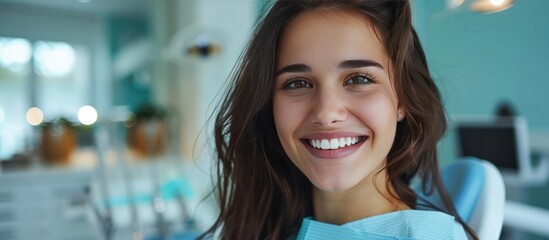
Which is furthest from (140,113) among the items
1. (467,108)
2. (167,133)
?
(467,108)

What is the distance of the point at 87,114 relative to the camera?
2.33 metres

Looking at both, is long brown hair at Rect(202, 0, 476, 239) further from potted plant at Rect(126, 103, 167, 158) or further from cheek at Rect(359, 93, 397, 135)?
potted plant at Rect(126, 103, 167, 158)

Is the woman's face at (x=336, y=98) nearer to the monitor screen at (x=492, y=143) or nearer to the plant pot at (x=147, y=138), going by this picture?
the monitor screen at (x=492, y=143)

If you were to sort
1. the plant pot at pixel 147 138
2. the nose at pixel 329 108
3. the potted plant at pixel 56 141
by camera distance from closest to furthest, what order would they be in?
the nose at pixel 329 108, the potted plant at pixel 56 141, the plant pot at pixel 147 138

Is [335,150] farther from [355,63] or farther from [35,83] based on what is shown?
[35,83]

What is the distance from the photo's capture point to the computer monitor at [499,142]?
1626 millimetres

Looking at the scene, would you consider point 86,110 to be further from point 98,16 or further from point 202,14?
point 202,14

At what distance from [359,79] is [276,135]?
17 cm

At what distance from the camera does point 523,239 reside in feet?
5.83

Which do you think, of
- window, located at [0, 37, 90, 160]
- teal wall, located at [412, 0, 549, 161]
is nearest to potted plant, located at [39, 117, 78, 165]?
window, located at [0, 37, 90, 160]

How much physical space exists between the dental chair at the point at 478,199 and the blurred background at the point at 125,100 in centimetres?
75

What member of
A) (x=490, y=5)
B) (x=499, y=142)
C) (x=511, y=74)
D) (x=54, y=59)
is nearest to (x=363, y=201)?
(x=490, y=5)

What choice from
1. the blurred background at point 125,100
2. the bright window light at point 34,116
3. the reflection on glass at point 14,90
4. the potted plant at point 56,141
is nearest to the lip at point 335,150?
the blurred background at point 125,100

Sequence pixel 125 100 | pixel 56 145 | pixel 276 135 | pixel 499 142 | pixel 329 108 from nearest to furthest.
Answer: pixel 329 108 → pixel 276 135 → pixel 499 142 → pixel 56 145 → pixel 125 100
